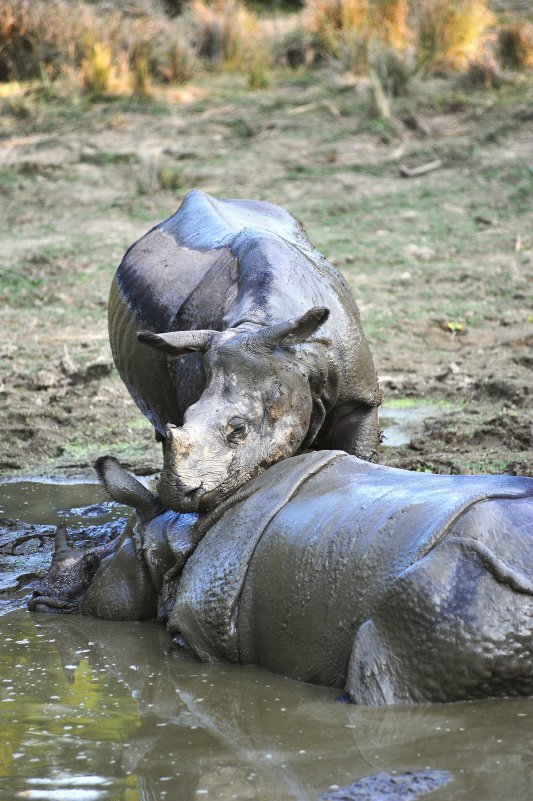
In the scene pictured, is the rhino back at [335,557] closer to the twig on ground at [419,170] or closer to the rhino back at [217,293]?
the rhino back at [217,293]

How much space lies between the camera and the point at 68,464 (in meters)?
8.00

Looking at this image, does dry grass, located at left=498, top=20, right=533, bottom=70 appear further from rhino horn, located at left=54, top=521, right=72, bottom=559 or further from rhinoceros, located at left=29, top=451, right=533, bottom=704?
rhinoceros, located at left=29, top=451, right=533, bottom=704

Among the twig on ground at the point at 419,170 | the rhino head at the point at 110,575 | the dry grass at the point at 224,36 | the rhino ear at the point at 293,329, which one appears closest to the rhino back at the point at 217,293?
the rhino ear at the point at 293,329

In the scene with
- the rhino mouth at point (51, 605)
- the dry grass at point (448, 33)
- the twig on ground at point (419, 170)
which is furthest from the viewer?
the dry grass at point (448, 33)

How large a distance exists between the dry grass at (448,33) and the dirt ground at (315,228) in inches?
28.0

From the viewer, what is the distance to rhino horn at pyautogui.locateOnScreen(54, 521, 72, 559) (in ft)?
18.5

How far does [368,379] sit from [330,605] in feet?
6.88

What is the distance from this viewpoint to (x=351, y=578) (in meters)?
4.32

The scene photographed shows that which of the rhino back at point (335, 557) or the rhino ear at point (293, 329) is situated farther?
the rhino ear at point (293, 329)

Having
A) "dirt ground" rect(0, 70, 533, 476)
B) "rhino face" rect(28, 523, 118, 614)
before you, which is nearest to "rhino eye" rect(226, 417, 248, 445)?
"rhino face" rect(28, 523, 118, 614)

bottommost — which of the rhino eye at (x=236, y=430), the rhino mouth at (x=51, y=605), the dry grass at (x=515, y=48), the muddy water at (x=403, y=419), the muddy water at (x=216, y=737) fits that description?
the muddy water at (x=403, y=419)

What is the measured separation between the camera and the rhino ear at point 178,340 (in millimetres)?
5328

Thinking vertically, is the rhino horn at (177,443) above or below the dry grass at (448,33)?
below

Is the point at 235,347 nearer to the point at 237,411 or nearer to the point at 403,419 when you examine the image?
the point at 237,411
